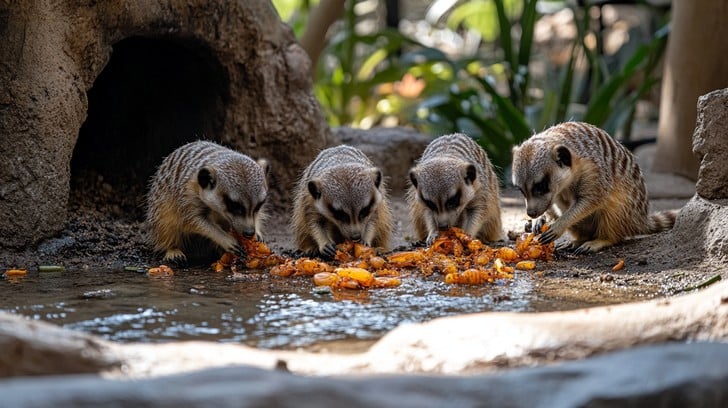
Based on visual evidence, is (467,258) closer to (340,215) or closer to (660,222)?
(340,215)

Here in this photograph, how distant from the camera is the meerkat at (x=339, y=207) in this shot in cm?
567

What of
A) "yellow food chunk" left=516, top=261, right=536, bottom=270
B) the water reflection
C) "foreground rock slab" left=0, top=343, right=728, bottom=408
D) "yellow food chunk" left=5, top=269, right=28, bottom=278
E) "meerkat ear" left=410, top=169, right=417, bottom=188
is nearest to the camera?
"foreground rock slab" left=0, top=343, right=728, bottom=408

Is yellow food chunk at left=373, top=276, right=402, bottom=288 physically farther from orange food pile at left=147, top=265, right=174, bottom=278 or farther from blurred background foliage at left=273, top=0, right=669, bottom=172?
blurred background foliage at left=273, top=0, right=669, bottom=172

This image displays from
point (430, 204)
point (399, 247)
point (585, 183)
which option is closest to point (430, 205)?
point (430, 204)

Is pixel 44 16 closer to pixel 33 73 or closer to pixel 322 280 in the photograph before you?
pixel 33 73

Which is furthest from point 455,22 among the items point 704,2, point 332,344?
point 332,344

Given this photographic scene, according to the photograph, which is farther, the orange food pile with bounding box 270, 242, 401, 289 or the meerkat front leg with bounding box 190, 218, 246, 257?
the meerkat front leg with bounding box 190, 218, 246, 257

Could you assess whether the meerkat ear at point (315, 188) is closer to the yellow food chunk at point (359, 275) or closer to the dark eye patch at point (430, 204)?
the dark eye patch at point (430, 204)

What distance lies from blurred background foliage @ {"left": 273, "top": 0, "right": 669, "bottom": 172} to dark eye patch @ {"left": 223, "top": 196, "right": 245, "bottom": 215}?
3162 millimetres

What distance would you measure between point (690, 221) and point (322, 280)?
216 centimetres

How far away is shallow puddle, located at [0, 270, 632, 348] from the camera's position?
3.80 m

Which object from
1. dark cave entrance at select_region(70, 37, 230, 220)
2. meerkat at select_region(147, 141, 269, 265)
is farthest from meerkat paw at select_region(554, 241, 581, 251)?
dark cave entrance at select_region(70, 37, 230, 220)

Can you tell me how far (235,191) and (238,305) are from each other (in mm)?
1282

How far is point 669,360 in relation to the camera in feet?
7.84
